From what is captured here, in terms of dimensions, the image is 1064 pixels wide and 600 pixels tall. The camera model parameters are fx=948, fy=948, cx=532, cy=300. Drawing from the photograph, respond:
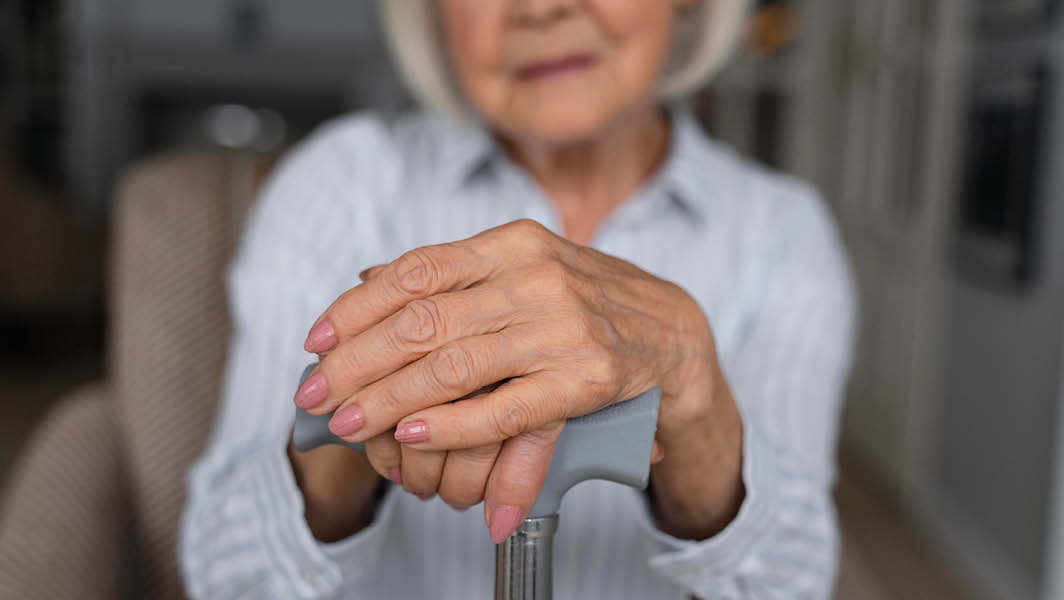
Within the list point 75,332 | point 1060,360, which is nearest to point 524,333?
point 1060,360

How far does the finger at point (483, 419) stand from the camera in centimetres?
35

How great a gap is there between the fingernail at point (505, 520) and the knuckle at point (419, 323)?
0.07 metres

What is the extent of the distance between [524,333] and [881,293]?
2926 mm

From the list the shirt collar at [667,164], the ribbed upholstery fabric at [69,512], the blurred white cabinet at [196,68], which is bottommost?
the ribbed upholstery fabric at [69,512]

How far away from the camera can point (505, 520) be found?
346mm

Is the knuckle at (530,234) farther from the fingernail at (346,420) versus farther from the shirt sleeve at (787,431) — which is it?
the shirt sleeve at (787,431)

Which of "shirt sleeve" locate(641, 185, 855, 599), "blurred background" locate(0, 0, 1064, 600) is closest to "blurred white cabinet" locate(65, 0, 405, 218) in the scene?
"blurred background" locate(0, 0, 1064, 600)

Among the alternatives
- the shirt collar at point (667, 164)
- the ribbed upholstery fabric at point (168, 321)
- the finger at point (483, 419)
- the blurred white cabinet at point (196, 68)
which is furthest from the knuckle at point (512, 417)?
the blurred white cabinet at point (196, 68)

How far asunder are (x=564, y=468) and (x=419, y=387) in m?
0.06

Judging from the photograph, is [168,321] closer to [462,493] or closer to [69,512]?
[69,512]

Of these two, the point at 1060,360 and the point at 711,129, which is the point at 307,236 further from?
the point at 711,129

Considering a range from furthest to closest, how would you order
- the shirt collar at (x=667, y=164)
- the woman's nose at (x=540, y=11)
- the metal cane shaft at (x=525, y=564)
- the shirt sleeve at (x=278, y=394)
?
the shirt collar at (x=667, y=164) → the woman's nose at (x=540, y=11) → the shirt sleeve at (x=278, y=394) → the metal cane shaft at (x=525, y=564)

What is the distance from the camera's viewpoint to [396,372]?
35 cm

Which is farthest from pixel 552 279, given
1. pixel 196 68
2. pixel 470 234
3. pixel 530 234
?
pixel 196 68
